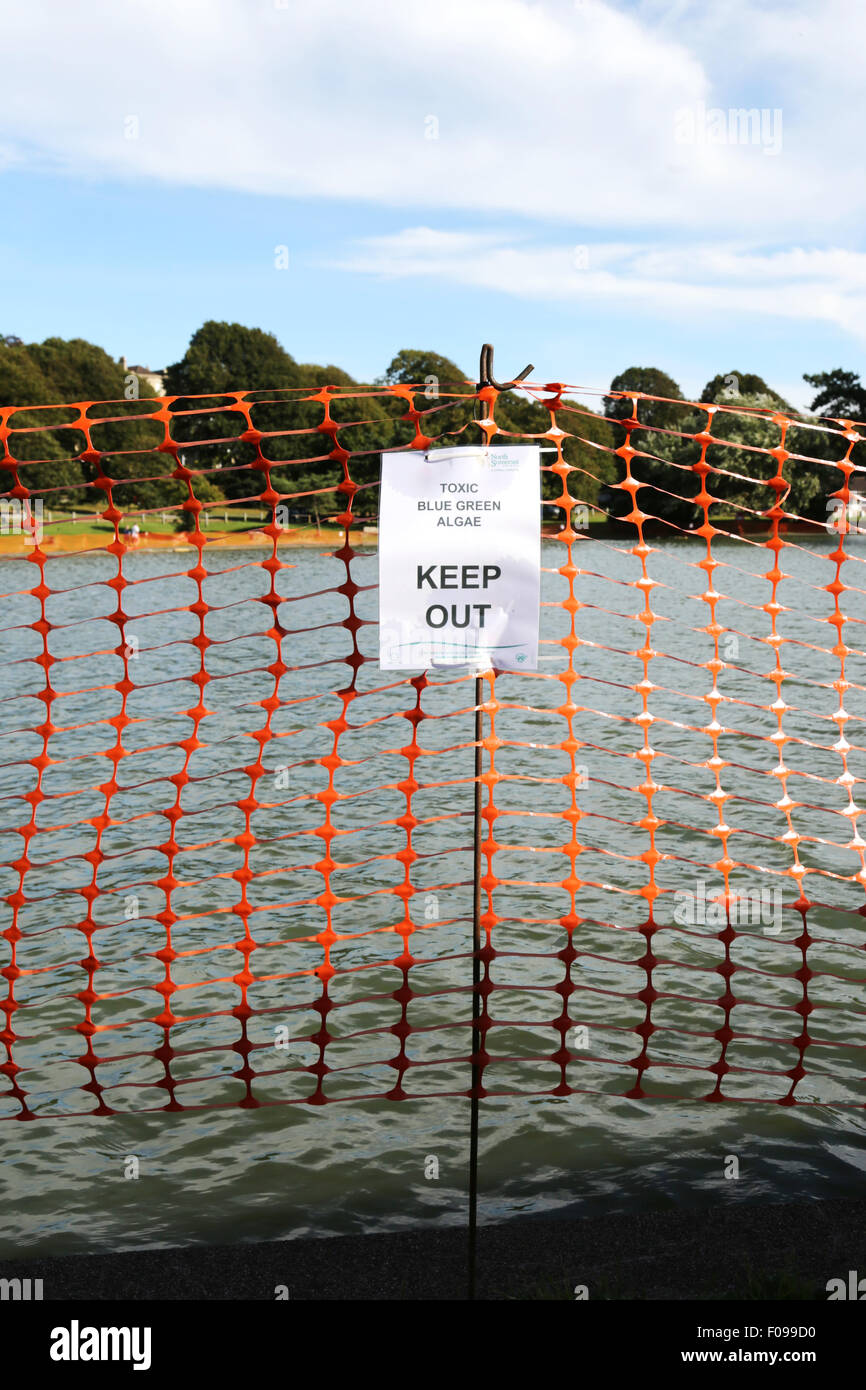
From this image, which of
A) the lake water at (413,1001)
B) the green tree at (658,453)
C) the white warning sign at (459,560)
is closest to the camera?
the white warning sign at (459,560)

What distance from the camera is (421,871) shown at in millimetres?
10188

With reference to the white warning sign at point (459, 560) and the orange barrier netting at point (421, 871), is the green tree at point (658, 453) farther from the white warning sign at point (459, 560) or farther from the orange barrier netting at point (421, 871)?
the white warning sign at point (459, 560)

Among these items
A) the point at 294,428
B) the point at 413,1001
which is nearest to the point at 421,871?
the point at 413,1001

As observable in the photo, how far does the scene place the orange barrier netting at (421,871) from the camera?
5.50 meters

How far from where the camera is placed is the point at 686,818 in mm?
11586

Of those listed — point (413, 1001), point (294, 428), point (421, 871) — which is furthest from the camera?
point (294, 428)

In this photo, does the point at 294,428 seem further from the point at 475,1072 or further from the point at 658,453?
the point at 475,1072

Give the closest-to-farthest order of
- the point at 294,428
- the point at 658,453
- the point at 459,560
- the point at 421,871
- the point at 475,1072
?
the point at 459,560
the point at 475,1072
the point at 421,871
the point at 294,428
the point at 658,453

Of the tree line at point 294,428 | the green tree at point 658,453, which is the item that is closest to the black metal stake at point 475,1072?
the green tree at point 658,453

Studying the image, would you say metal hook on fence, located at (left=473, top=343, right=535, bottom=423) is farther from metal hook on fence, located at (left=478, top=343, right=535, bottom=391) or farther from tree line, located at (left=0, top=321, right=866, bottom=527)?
tree line, located at (left=0, top=321, right=866, bottom=527)

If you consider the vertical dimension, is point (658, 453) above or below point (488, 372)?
above

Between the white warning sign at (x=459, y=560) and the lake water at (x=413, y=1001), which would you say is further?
the lake water at (x=413, y=1001)
